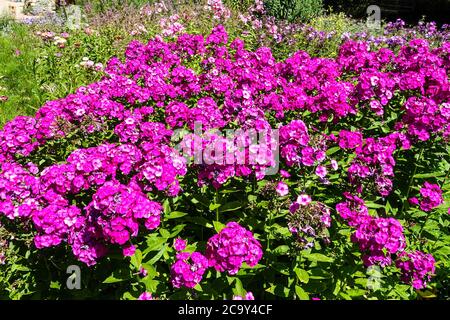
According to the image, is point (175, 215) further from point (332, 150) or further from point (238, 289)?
point (332, 150)

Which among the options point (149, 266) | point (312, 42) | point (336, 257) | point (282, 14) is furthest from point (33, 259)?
point (282, 14)

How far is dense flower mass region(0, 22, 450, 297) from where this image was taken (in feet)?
8.68

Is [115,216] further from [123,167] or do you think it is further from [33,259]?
[33,259]

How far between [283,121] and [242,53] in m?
1.34

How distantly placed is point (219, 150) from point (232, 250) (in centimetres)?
84

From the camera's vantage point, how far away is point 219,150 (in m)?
3.01

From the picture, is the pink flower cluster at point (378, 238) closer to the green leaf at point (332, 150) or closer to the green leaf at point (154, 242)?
the green leaf at point (332, 150)

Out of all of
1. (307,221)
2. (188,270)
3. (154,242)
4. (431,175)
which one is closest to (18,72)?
(154,242)

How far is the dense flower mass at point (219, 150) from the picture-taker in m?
2.65

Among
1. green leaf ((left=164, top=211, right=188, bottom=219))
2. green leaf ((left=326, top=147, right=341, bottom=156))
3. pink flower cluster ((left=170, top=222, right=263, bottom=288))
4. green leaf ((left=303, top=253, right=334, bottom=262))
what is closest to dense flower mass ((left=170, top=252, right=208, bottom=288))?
pink flower cluster ((left=170, top=222, right=263, bottom=288))

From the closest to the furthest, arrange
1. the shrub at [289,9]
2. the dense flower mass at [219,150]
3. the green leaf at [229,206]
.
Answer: the dense flower mass at [219,150], the green leaf at [229,206], the shrub at [289,9]

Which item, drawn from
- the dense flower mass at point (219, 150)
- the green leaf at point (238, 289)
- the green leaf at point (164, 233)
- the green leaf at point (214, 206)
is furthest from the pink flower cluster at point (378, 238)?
the green leaf at point (164, 233)

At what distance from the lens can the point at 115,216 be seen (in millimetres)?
2492

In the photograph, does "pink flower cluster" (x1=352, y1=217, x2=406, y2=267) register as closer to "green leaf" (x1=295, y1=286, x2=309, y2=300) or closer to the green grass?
"green leaf" (x1=295, y1=286, x2=309, y2=300)
